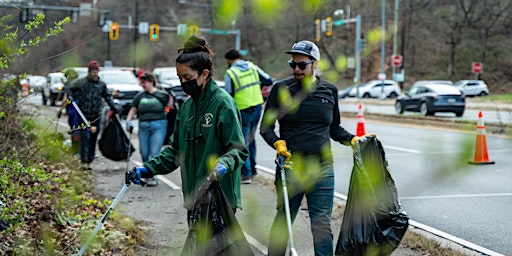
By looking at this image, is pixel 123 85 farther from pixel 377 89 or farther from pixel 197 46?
pixel 377 89

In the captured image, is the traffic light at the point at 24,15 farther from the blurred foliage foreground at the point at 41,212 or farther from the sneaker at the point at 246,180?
the sneaker at the point at 246,180

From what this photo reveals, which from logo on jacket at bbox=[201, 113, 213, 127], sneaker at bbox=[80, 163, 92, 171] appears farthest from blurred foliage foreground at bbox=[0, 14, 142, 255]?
sneaker at bbox=[80, 163, 92, 171]

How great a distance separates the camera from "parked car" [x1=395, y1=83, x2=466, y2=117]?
26.5 metres

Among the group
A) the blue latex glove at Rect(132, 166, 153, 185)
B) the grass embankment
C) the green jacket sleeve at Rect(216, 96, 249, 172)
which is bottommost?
the grass embankment

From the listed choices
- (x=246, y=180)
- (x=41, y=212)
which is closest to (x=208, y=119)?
(x=41, y=212)

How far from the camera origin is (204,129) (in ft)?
13.5

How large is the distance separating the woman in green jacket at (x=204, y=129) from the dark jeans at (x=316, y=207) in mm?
893

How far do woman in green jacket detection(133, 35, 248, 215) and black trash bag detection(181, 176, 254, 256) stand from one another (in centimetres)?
29

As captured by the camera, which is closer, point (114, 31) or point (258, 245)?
point (114, 31)

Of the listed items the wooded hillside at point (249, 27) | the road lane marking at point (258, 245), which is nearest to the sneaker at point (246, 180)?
the road lane marking at point (258, 245)

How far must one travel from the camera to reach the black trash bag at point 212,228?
362 cm

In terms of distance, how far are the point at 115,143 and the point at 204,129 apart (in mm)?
7020

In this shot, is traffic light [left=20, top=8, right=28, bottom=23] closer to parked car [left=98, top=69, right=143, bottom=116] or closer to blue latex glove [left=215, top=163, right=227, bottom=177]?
blue latex glove [left=215, top=163, right=227, bottom=177]

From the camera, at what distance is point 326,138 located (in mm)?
5203
